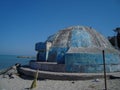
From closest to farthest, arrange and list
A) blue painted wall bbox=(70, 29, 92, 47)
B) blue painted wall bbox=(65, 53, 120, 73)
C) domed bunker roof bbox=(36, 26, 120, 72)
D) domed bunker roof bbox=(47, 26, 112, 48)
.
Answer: blue painted wall bbox=(65, 53, 120, 73) → domed bunker roof bbox=(36, 26, 120, 72) → blue painted wall bbox=(70, 29, 92, 47) → domed bunker roof bbox=(47, 26, 112, 48)

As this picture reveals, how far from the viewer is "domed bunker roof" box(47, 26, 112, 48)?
22328 mm

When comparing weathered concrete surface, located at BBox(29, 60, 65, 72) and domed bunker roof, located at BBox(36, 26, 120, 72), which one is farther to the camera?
weathered concrete surface, located at BBox(29, 60, 65, 72)

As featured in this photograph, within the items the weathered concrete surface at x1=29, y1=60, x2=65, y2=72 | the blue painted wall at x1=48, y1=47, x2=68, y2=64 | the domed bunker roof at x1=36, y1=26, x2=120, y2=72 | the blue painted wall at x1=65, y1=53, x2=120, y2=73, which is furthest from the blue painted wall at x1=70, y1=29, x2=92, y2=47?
the weathered concrete surface at x1=29, y1=60, x2=65, y2=72

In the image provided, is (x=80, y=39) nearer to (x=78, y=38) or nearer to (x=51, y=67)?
(x=78, y=38)

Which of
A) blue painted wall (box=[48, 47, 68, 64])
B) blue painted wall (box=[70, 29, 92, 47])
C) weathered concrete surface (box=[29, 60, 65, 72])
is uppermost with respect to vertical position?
blue painted wall (box=[70, 29, 92, 47])

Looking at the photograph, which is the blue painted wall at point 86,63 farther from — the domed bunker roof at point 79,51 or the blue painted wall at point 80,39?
the blue painted wall at point 80,39

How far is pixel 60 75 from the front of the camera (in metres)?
16.3

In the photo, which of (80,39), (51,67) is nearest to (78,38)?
(80,39)

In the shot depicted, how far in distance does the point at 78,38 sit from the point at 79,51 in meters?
3.37

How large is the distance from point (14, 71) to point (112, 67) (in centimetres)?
1132

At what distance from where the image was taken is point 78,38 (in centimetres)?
2281

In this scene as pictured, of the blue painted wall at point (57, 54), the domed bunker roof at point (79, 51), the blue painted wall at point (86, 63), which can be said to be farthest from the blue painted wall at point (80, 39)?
the blue painted wall at point (86, 63)

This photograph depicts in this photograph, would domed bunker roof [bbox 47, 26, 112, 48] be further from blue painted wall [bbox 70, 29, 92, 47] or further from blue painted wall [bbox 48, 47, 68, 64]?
blue painted wall [bbox 48, 47, 68, 64]

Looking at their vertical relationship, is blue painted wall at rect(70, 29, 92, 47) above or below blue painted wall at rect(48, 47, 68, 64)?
above
